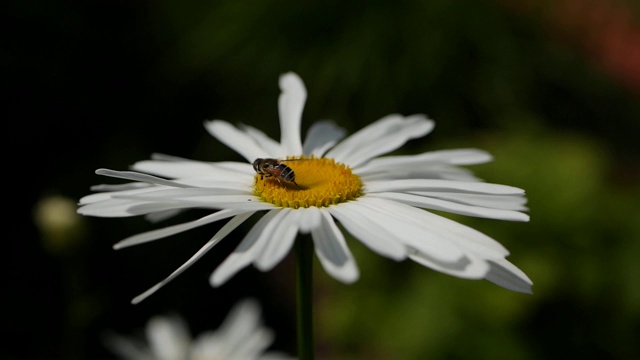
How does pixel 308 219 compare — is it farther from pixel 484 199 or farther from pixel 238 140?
pixel 238 140

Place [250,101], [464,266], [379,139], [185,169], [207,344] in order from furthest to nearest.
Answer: [250,101]
[207,344]
[379,139]
[185,169]
[464,266]

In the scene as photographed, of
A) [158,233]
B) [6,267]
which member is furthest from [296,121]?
[6,267]

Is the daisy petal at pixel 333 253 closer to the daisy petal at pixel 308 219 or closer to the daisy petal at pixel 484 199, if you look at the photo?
the daisy petal at pixel 308 219

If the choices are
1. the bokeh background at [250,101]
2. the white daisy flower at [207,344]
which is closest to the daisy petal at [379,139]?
the white daisy flower at [207,344]

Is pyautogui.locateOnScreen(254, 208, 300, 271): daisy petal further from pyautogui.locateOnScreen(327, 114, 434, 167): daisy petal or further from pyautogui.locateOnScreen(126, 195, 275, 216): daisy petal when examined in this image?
pyautogui.locateOnScreen(327, 114, 434, 167): daisy petal

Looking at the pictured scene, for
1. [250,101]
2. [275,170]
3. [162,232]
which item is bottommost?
[162,232]

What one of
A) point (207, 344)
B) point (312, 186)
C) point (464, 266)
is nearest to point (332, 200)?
point (312, 186)
